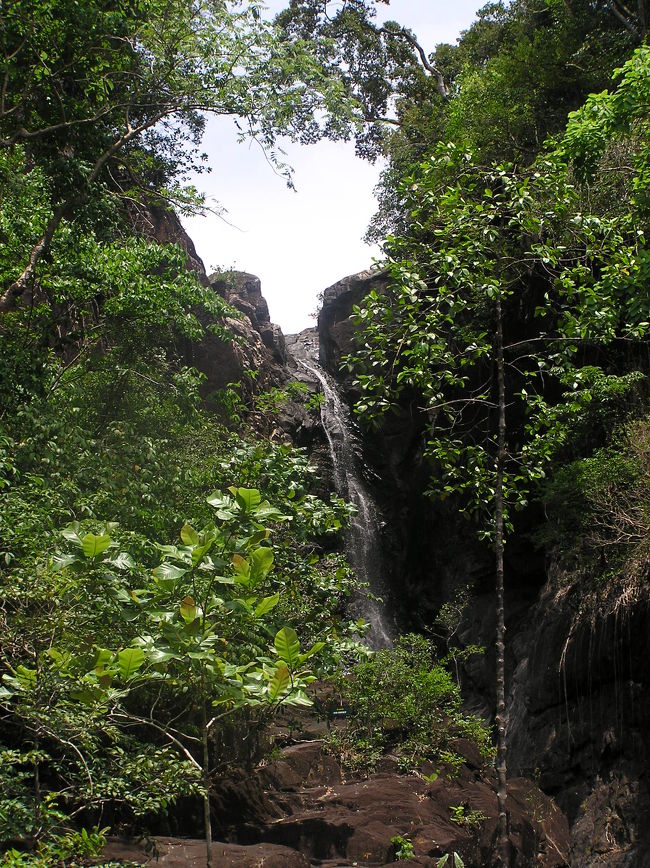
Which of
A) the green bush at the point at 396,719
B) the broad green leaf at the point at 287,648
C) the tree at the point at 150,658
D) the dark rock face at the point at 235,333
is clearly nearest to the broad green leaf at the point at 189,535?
the tree at the point at 150,658

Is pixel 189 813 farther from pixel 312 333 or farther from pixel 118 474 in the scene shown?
pixel 312 333

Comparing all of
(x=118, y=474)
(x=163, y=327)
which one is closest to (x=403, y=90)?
(x=163, y=327)

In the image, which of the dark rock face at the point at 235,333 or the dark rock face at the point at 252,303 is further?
the dark rock face at the point at 252,303

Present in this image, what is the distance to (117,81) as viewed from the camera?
9.63m

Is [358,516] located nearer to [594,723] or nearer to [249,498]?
[594,723]

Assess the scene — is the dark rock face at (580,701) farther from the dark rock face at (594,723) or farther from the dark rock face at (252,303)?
the dark rock face at (252,303)

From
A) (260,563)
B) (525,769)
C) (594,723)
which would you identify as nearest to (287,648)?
(260,563)

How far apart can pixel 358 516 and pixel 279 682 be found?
648 inches

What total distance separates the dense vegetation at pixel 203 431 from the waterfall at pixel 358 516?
5.93 meters

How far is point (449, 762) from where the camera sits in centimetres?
945

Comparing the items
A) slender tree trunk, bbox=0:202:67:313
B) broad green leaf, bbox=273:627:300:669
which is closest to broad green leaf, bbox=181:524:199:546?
broad green leaf, bbox=273:627:300:669

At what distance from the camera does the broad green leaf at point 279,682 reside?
3010 millimetres

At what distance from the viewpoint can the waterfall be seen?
1845cm

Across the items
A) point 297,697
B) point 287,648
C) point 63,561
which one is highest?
point 63,561
